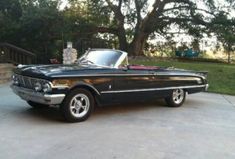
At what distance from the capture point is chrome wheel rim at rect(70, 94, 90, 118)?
6125mm

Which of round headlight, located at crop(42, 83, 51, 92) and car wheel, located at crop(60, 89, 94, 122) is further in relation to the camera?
car wheel, located at crop(60, 89, 94, 122)

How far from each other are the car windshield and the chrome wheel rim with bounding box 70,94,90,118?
0.96 meters

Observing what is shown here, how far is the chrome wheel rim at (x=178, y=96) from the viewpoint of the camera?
8102 millimetres

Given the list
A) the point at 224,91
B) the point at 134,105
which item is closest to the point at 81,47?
the point at 224,91

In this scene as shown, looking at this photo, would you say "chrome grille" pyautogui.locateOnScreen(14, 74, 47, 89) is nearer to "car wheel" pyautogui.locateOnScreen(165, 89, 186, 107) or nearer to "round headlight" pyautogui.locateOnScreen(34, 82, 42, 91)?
"round headlight" pyautogui.locateOnScreen(34, 82, 42, 91)

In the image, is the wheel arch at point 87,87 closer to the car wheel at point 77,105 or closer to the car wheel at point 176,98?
the car wheel at point 77,105

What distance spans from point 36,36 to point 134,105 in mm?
11618

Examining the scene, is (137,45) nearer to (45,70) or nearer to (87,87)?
(87,87)

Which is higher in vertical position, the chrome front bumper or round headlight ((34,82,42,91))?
round headlight ((34,82,42,91))

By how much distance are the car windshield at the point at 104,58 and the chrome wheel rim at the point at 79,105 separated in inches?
37.8

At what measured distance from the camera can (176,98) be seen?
8172mm

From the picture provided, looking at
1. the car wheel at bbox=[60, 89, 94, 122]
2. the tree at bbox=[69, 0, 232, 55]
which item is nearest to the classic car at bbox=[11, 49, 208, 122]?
the car wheel at bbox=[60, 89, 94, 122]

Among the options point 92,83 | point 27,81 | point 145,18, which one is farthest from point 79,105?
point 145,18

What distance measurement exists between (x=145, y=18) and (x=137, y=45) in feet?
4.96
